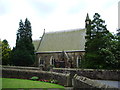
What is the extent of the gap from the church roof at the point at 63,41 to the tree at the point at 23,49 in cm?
605

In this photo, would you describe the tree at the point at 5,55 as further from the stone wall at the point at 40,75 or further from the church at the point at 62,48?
the stone wall at the point at 40,75

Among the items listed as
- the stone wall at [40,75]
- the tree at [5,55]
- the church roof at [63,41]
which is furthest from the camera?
the tree at [5,55]

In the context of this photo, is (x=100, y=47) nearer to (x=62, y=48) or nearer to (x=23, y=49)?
(x=62, y=48)

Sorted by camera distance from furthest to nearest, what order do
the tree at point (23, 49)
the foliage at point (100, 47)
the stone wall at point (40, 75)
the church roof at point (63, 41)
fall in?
the church roof at point (63, 41)
the tree at point (23, 49)
the foliage at point (100, 47)
the stone wall at point (40, 75)

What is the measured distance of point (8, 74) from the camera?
21.3 meters

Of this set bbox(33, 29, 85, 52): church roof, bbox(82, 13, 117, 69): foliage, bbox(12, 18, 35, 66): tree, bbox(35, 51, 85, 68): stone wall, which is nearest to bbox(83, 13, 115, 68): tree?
bbox(82, 13, 117, 69): foliage

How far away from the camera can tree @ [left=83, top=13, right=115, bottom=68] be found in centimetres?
2128

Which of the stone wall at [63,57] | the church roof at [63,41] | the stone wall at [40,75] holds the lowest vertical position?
the stone wall at [40,75]

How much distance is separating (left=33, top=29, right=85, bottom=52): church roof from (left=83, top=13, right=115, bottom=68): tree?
42.5ft

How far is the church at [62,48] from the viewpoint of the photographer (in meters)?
37.4

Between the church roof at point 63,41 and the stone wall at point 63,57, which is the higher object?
the church roof at point 63,41

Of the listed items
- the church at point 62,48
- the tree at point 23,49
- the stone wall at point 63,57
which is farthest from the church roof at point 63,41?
the tree at point 23,49

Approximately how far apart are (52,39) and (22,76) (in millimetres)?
25885

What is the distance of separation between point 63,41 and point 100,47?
19805 mm
